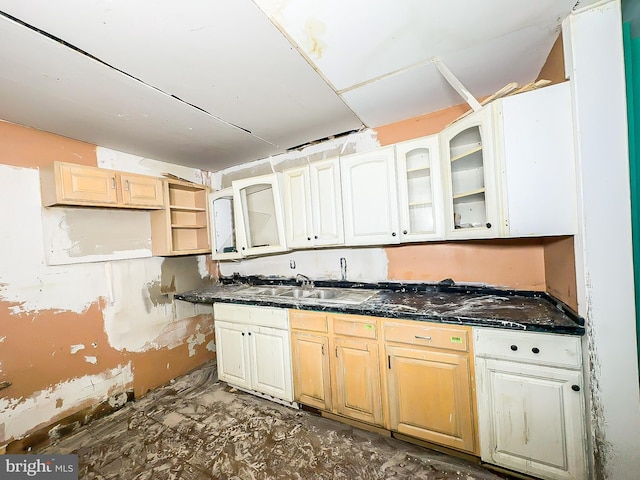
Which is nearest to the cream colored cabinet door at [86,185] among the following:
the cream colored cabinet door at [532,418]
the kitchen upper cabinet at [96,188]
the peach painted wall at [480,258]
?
the kitchen upper cabinet at [96,188]

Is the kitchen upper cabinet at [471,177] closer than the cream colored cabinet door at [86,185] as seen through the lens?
Yes

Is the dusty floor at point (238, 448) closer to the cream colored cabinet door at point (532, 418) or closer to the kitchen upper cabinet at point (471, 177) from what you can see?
the cream colored cabinet door at point (532, 418)

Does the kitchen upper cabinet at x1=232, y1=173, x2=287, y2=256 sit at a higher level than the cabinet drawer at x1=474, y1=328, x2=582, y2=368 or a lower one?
higher

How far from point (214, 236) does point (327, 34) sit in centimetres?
230

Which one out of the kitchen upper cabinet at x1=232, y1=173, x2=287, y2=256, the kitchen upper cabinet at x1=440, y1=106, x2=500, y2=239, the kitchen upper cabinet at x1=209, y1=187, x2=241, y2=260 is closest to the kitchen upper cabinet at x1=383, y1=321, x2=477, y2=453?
the kitchen upper cabinet at x1=440, y1=106, x2=500, y2=239

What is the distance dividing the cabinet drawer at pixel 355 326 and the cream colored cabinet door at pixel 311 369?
15cm

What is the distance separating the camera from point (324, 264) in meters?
2.57

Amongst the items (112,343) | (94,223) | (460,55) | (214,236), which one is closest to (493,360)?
(460,55)

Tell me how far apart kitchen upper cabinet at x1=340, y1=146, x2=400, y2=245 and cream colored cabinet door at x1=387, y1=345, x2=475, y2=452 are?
0.80m

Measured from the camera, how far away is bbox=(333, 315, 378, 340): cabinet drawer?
1716mm

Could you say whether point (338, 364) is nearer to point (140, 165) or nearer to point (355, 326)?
point (355, 326)

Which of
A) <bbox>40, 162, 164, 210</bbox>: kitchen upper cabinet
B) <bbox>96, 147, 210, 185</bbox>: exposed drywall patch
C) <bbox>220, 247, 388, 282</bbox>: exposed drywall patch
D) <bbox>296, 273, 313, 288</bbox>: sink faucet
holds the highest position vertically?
<bbox>96, 147, 210, 185</bbox>: exposed drywall patch

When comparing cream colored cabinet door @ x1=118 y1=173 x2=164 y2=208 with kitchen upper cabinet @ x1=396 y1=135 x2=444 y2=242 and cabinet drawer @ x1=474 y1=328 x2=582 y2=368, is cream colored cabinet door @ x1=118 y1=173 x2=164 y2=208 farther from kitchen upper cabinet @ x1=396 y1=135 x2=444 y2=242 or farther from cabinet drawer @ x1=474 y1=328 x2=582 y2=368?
cabinet drawer @ x1=474 y1=328 x2=582 y2=368

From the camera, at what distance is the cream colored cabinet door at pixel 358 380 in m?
1.71
